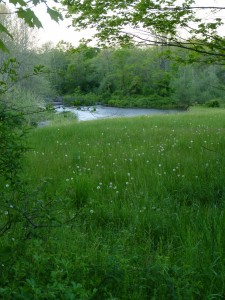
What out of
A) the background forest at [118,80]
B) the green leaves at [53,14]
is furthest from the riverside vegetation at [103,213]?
the background forest at [118,80]

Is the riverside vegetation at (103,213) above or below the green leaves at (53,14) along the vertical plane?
below

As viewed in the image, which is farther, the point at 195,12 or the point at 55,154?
the point at 55,154

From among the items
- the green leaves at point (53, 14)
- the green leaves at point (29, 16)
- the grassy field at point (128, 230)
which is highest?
the green leaves at point (53, 14)

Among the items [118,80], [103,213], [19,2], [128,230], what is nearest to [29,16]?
[19,2]

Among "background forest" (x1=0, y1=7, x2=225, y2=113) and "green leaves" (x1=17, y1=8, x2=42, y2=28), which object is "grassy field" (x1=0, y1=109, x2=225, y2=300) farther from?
"background forest" (x1=0, y1=7, x2=225, y2=113)

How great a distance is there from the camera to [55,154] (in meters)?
7.35

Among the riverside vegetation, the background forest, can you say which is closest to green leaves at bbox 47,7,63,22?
the riverside vegetation

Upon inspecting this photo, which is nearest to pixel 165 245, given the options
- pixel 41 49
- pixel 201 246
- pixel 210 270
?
pixel 201 246

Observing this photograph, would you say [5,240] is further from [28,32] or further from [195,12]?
[28,32]

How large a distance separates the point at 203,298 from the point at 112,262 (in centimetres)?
73

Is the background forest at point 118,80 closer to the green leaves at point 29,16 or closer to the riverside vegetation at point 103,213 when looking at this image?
the riverside vegetation at point 103,213

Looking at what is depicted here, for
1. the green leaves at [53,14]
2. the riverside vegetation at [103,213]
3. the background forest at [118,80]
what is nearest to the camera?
the green leaves at [53,14]

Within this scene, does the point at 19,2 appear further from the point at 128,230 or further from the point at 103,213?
the point at 103,213

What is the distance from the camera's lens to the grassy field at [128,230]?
2.23 m
